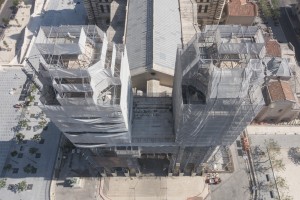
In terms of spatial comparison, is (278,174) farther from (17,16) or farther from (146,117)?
(17,16)

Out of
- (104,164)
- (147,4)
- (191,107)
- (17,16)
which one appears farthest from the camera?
(17,16)

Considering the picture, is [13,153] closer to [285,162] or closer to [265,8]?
[285,162]

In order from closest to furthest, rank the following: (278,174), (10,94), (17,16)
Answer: (278,174) → (10,94) → (17,16)

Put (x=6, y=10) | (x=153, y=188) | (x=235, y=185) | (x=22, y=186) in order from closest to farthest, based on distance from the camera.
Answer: (x=22, y=186)
(x=235, y=185)
(x=153, y=188)
(x=6, y=10)

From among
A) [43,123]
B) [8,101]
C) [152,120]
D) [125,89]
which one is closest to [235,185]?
[152,120]

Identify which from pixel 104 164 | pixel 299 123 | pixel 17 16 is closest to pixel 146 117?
pixel 104 164

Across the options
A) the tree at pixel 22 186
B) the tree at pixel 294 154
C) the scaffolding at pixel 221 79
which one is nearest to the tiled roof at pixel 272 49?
the tree at pixel 294 154

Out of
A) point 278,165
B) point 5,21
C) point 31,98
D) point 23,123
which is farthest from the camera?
point 5,21

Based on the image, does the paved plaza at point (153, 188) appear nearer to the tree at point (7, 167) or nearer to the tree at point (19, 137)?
the tree at point (7, 167)
